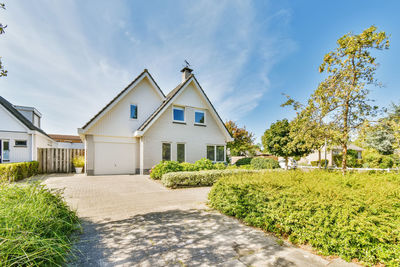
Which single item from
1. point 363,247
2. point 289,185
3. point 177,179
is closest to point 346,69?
point 289,185

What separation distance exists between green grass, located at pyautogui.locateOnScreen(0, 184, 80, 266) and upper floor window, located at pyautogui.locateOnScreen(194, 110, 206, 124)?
11.9 meters

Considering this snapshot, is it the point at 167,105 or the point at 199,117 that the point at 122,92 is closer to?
the point at 167,105

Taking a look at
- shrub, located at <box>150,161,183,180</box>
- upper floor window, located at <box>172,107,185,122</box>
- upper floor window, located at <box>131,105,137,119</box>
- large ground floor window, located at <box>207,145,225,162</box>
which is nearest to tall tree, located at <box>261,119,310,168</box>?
large ground floor window, located at <box>207,145,225,162</box>

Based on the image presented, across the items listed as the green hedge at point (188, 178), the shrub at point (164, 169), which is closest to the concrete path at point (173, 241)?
the green hedge at point (188, 178)

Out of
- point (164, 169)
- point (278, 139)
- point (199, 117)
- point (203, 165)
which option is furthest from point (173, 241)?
point (278, 139)

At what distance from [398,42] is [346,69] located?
2.34 meters

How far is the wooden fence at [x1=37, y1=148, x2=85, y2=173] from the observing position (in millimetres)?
13766

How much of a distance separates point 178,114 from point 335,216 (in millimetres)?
12740

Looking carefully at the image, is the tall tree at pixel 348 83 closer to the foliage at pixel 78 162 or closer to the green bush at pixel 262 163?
the green bush at pixel 262 163

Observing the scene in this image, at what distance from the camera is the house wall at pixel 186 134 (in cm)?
1338

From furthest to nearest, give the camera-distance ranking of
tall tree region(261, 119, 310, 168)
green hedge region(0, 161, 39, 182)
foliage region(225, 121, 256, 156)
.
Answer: foliage region(225, 121, 256, 156) < tall tree region(261, 119, 310, 168) < green hedge region(0, 161, 39, 182)

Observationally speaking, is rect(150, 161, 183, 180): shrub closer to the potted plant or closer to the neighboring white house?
the potted plant

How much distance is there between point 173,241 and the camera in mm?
3365

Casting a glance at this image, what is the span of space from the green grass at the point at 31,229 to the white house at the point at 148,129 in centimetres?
905
